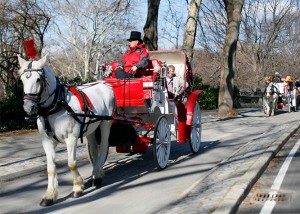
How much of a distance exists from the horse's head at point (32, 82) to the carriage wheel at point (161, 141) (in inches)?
129

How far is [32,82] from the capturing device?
654cm

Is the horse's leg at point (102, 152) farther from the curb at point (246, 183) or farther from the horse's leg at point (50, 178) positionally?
the curb at point (246, 183)

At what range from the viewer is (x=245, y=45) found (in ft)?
180

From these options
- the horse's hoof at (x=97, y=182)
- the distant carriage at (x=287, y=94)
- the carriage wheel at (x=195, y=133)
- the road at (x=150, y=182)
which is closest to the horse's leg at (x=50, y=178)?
the road at (x=150, y=182)

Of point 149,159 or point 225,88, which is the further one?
point 225,88

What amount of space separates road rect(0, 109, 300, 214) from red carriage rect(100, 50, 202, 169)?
0.55m

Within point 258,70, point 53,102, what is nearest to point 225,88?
point 53,102

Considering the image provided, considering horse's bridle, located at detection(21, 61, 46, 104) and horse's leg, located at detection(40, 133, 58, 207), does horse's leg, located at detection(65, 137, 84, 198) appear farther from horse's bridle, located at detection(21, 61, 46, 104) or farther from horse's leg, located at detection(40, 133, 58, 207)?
horse's bridle, located at detection(21, 61, 46, 104)

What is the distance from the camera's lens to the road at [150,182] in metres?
6.72

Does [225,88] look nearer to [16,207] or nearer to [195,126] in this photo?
[195,126]

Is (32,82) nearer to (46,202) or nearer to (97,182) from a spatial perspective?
(46,202)

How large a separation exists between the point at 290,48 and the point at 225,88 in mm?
38601

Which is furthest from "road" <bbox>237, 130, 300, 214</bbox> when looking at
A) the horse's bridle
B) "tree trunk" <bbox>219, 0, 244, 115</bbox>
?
"tree trunk" <bbox>219, 0, 244, 115</bbox>

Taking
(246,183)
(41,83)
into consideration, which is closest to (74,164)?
(41,83)
